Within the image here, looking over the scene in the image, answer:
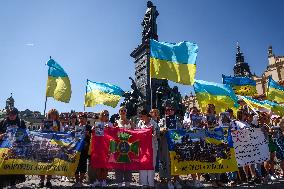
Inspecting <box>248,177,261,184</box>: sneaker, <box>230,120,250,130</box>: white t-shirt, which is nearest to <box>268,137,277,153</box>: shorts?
<box>230,120,250,130</box>: white t-shirt

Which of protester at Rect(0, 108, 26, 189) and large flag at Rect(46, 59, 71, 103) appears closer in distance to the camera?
protester at Rect(0, 108, 26, 189)

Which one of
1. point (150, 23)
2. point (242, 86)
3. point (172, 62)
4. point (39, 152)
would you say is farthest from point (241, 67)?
point (39, 152)

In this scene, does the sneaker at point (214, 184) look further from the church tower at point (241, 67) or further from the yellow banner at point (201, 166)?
the church tower at point (241, 67)

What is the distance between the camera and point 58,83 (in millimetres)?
13367

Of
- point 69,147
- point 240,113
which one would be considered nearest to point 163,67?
point 240,113

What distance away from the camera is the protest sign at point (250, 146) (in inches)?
329

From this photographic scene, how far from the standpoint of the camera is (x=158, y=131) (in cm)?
773

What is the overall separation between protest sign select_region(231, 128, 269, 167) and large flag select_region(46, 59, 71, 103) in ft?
25.4

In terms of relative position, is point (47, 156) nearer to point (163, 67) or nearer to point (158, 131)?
point (158, 131)

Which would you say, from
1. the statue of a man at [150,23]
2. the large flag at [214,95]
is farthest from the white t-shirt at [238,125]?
the statue of a man at [150,23]

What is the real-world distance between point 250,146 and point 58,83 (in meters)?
8.55

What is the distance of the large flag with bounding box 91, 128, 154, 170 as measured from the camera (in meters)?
7.43

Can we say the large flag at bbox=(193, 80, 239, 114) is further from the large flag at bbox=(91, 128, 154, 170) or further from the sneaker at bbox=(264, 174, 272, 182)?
Answer: the large flag at bbox=(91, 128, 154, 170)

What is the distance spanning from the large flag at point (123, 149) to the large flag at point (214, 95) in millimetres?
4235
